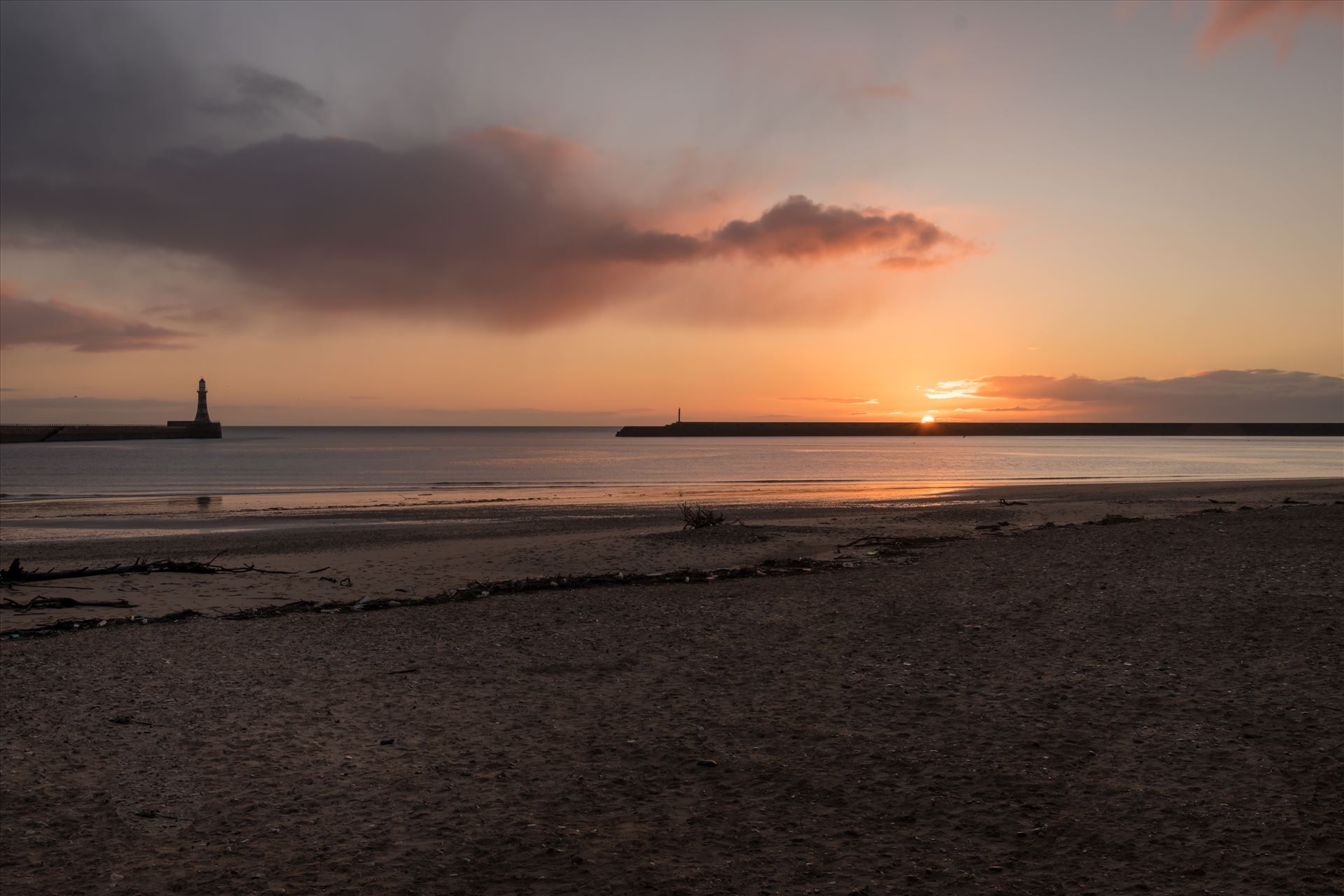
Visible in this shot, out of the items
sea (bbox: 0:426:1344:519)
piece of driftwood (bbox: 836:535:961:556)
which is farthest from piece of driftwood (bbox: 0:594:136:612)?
sea (bbox: 0:426:1344:519)

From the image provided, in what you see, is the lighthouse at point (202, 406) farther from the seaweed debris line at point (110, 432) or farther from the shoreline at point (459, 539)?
the shoreline at point (459, 539)

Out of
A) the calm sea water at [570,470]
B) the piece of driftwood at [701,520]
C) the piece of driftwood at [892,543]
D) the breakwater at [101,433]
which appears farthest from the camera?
the breakwater at [101,433]

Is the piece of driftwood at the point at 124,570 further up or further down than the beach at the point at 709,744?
further down

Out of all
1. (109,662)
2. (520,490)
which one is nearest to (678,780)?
(109,662)

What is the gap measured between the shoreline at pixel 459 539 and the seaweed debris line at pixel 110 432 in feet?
511

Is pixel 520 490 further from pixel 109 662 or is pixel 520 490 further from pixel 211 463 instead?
pixel 211 463

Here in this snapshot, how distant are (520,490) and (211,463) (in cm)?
4555

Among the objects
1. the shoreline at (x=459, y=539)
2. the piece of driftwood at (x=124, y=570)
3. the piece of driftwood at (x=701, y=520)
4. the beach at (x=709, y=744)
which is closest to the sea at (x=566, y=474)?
the shoreline at (x=459, y=539)

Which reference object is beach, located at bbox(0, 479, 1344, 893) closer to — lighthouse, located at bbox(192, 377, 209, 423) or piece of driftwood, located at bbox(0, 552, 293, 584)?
piece of driftwood, located at bbox(0, 552, 293, 584)

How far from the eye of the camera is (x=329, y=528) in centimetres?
2534

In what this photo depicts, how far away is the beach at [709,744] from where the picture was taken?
14.7ft

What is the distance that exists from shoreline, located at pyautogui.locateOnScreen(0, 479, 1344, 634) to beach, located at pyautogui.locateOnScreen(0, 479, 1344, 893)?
3.38m

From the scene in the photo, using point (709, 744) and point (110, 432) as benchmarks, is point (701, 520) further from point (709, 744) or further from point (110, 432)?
point (110, 432)

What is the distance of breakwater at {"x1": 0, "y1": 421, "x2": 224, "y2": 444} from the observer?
16162 cm
